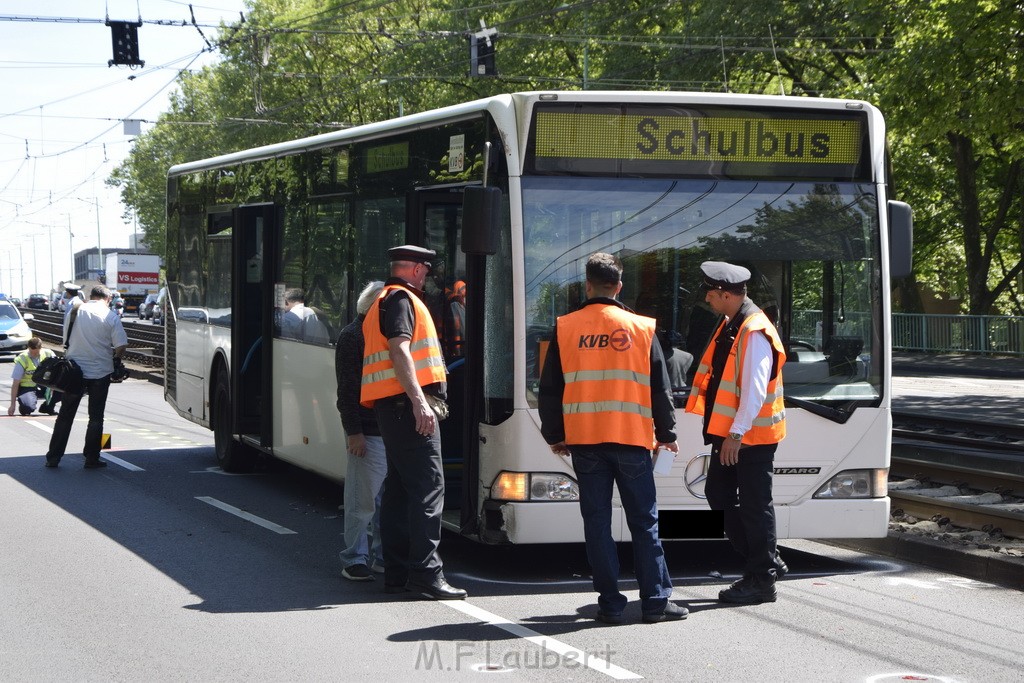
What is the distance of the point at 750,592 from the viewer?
7.17 m

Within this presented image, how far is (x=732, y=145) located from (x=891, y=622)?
2676 millimetres

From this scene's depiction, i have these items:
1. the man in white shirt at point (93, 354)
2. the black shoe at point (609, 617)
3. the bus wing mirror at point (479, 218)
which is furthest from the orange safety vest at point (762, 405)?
the man in white shirt at point (93, 354)

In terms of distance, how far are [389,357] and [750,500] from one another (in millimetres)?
1939

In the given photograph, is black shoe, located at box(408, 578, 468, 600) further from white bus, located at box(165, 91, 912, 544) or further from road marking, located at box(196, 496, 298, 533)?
road marking, located at box(196, 496, 298, 533)

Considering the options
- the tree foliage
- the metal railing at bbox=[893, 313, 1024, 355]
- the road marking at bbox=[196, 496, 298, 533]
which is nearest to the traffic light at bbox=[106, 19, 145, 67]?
the tree foliage

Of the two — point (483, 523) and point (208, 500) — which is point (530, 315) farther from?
point (208, 500)

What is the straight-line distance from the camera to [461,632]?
6574 millimetres

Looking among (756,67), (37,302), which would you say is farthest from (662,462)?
(37,302)

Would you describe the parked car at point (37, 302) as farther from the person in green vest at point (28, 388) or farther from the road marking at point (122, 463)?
the road marking at point (122, 463)

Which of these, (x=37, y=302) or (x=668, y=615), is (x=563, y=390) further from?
(x=37, y=302)

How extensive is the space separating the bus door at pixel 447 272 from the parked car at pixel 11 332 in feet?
94.1

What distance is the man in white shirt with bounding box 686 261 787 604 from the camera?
6945mm

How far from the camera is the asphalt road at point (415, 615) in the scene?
5.92 metres

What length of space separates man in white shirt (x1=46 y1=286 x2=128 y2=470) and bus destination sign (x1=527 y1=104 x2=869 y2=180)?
6624mm
